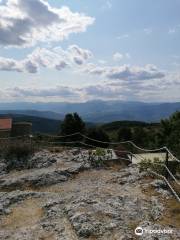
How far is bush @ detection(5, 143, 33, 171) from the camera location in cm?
1950

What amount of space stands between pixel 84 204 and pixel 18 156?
965 centimetres

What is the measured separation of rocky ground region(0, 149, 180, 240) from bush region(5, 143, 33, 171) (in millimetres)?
1488

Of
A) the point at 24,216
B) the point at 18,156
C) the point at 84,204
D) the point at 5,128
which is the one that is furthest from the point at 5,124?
the point at 84,204

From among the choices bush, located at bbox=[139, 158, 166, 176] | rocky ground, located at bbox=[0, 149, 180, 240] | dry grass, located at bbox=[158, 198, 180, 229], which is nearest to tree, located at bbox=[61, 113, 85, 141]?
rocky ground, located at bbox=[0, 149, 180, 240]

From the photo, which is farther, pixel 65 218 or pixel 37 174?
pixel 37 174

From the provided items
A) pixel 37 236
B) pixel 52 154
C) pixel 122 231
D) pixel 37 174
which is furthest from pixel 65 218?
pixel 52 154

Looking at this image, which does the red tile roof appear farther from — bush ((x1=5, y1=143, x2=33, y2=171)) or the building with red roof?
bush ((x1=5, y1=143, x2=33, y2=171))

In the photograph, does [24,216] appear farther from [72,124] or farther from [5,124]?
[72,124]

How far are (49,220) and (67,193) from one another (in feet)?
10.1

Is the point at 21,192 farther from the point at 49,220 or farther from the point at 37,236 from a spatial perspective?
the point at 37,236

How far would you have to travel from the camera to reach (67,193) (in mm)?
13969

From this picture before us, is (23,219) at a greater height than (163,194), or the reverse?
(163,194)

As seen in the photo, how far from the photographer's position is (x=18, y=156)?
2044 cm

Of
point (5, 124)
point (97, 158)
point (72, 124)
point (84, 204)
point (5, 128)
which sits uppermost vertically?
point (5, 124)
